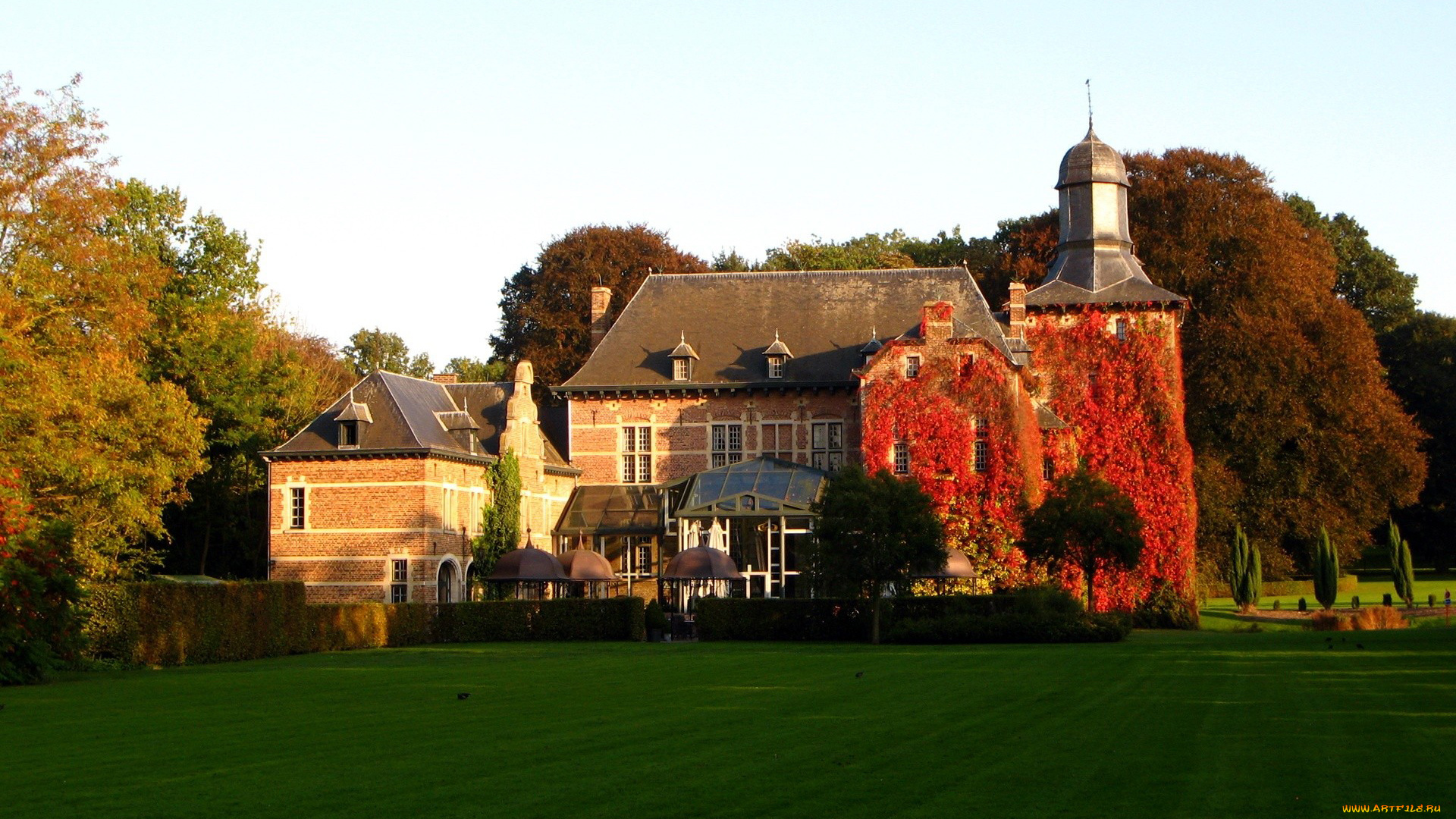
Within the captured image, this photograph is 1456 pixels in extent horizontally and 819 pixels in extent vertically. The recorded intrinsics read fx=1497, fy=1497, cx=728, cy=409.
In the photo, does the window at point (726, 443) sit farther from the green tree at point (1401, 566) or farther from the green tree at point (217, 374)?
the green tree at point (1401, 566)

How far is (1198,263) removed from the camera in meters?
52.1

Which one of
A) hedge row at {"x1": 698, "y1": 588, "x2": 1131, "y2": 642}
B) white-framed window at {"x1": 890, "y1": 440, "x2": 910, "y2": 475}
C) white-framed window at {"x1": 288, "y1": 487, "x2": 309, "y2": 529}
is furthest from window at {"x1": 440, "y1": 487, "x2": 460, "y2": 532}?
white-framed window at {"x1": 890, "y1": 440, "x2": 910, "y2": 475}

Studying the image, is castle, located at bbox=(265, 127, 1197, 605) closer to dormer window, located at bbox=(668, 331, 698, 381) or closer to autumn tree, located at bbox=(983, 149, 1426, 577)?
dormer window, located at bbox=(668, 331, 698, 381)

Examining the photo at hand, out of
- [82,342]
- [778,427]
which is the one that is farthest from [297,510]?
[778,427]

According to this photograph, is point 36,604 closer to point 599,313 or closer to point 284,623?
point 284,623

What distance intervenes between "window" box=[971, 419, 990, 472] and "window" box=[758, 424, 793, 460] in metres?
6.84

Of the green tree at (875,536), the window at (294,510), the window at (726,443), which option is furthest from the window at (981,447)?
the window at (294,510)

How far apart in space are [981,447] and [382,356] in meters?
45.9

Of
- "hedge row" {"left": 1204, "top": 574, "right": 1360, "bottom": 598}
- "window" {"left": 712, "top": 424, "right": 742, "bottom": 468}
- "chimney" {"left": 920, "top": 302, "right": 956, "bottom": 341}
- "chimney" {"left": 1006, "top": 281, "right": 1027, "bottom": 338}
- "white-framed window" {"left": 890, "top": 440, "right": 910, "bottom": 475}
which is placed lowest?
"hedge row" {"left": 1204, "top": 574, "right": 1360, "bottom": 598}

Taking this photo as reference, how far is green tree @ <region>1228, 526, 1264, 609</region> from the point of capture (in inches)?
1885

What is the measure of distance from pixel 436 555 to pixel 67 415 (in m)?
13.5

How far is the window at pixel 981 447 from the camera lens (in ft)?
146

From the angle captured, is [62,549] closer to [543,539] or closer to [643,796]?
[643,796]

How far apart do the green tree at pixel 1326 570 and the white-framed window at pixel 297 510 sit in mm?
30526
